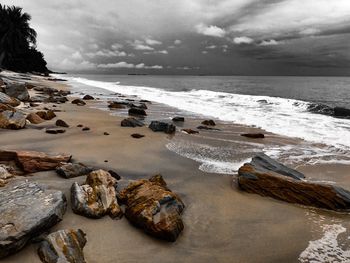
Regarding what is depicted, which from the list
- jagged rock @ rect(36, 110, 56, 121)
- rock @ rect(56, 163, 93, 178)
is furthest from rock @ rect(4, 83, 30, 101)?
rock @ rect(56, 163, 93, 178)

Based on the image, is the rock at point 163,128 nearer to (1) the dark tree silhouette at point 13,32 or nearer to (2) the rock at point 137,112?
(2) the rock at point 137,112

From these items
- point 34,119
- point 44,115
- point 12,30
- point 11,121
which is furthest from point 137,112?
point 12,30

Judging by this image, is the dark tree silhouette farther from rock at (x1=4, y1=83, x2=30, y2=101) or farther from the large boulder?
the large boulder

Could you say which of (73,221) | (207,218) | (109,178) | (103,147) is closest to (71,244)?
(73,221)

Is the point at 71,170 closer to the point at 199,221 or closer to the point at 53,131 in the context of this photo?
the point at 199,221

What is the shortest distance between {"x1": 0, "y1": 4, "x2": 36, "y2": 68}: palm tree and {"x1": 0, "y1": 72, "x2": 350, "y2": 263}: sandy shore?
4750 centimetres

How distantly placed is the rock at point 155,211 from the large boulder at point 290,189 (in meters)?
1.70

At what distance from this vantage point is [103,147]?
8.24 metres

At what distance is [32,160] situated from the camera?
6.05 meters

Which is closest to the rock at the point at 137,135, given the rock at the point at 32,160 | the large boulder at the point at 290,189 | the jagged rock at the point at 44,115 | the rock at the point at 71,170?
the rock at the point at 32,160

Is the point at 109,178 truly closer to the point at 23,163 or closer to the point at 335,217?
the point at 23,163

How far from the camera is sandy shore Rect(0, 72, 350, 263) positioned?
3795 millimetres

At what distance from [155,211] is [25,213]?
1.68 metres

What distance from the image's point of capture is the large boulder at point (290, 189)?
16.9 feet
